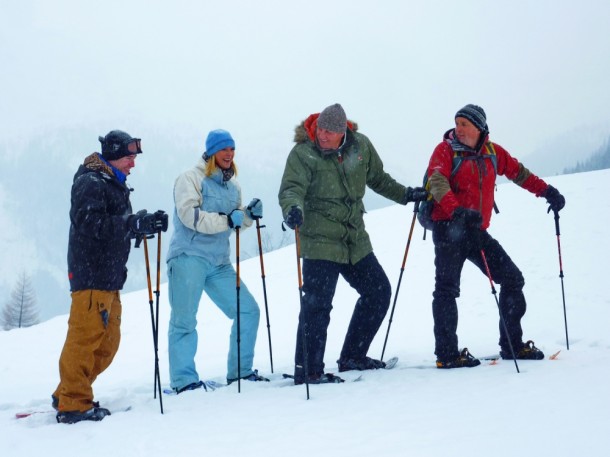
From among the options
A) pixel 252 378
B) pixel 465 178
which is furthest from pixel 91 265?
pixel 465 178

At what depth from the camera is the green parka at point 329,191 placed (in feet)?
16.9

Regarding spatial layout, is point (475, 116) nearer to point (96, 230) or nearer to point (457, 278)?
point (457, 278)

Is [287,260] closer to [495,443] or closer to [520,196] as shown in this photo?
[520,196]

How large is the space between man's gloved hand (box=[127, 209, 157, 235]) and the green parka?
120cm

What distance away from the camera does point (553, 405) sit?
3.59 metres

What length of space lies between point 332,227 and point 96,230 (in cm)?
199

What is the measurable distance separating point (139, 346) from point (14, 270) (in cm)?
21295

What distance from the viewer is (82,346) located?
4.43 meters

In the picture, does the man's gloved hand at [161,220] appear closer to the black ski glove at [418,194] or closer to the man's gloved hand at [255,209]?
the man's gloved hand at [255,209]

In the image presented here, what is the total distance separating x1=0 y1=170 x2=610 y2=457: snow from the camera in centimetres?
320

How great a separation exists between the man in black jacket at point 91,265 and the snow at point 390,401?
0.91 ft

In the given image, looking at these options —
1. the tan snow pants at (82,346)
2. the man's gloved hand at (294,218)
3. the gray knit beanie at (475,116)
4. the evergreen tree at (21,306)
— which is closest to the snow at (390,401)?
the tan snow pants at (82,346)

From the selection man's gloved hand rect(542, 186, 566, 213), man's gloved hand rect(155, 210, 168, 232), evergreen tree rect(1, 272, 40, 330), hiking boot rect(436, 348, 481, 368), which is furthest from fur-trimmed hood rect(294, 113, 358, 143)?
evergreen tree rect(1, 272, 40, 330)

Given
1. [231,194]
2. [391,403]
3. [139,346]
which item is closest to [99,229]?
[231,194]
